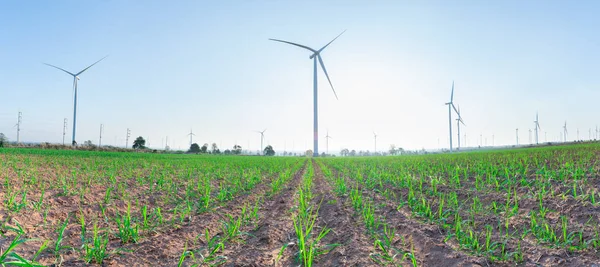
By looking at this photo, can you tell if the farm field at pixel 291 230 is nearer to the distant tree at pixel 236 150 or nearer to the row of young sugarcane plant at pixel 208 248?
the row of young sugarcane plant at pixel 208 248

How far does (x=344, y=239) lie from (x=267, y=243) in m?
1.27

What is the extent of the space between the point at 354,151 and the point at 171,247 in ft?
490

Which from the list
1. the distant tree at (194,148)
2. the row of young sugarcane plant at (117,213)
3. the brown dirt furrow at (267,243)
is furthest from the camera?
the distant tree at (194,148)

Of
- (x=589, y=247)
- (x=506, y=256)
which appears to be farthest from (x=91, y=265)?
(x=589, y=247)

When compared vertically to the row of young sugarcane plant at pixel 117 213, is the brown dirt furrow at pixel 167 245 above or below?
below

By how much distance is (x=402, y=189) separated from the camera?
412 inches

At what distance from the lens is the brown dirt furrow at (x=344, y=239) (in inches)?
175

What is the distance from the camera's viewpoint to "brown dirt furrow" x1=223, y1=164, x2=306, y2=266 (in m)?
4.47

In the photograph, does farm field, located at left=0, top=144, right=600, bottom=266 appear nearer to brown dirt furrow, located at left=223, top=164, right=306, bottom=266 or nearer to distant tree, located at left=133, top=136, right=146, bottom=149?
brown dirt furrow, located at left=223, top=164, right=306, bottom=266

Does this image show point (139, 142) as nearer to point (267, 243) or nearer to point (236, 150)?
point (236, 150)

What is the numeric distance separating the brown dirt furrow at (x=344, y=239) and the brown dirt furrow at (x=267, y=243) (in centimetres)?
58

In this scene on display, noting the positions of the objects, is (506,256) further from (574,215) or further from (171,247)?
(171,247)

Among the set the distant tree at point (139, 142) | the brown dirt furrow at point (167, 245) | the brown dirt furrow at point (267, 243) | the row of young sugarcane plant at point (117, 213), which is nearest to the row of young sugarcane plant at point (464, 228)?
the brown dirt furrow at point (267, 243)

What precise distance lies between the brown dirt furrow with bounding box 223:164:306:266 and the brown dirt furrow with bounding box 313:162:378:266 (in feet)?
1.90
